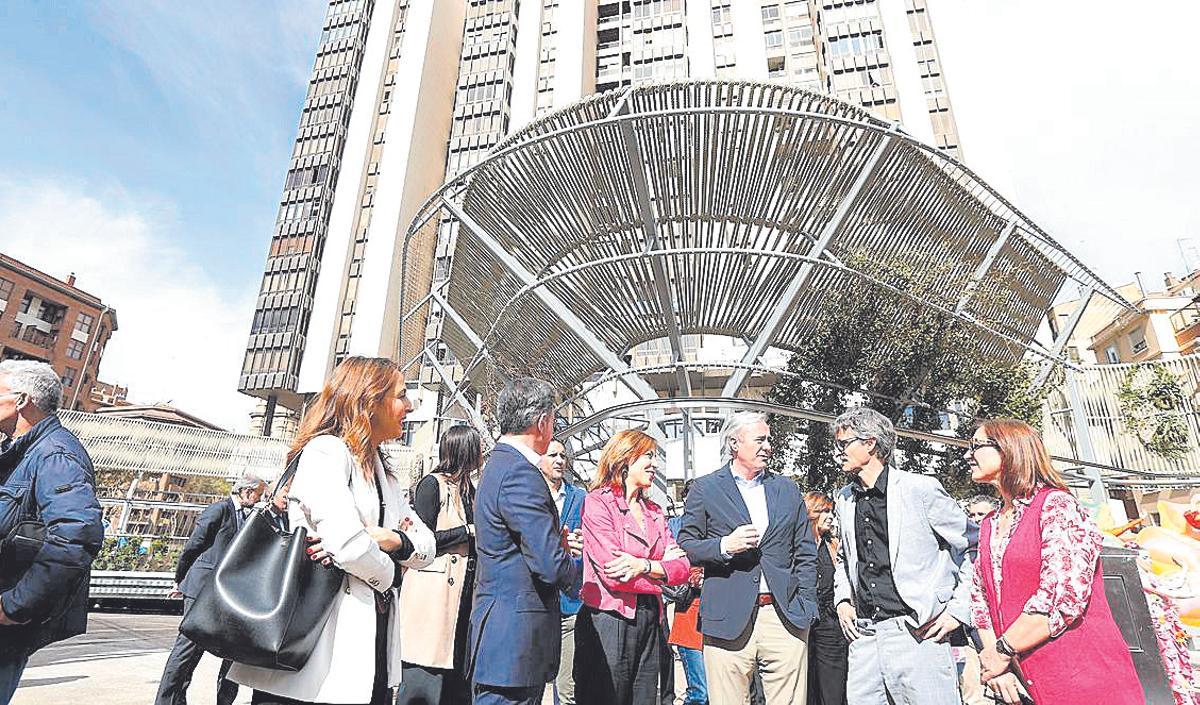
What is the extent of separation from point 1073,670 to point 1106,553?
1.28 meters

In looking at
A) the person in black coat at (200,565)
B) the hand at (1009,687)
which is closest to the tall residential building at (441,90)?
the person in black coat at (200,565)

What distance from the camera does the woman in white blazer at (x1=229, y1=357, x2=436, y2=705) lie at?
2023mm

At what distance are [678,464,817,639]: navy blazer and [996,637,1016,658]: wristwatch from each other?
0.89 meters

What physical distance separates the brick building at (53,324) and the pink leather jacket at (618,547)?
63.7 metres

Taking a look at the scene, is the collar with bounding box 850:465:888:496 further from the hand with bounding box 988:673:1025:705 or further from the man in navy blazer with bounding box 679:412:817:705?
the hand with bounding box 988:673:1025:705

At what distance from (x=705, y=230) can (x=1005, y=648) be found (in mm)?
13164

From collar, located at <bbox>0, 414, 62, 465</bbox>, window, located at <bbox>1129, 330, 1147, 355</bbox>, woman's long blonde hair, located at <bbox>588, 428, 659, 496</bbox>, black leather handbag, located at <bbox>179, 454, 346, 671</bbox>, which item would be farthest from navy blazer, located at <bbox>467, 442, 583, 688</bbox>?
window, located at <bbox>1129, 330, 1147, 355</bbox>

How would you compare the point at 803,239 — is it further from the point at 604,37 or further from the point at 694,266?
the point at 604,37

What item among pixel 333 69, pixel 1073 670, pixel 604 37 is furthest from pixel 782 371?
pixel 333 69

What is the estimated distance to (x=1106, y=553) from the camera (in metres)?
3.42

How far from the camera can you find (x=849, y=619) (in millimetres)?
3348

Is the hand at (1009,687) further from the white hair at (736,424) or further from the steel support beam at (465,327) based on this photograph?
the steel support beam at (465,327)

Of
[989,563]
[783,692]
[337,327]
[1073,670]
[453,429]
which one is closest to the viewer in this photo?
[1073,670]

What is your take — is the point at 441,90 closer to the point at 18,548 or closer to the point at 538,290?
the point at 538,290
